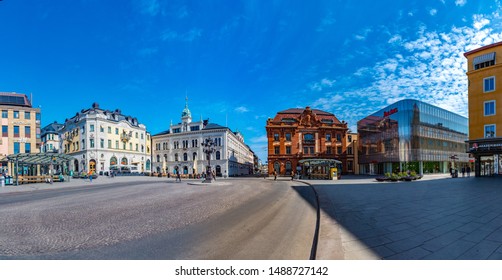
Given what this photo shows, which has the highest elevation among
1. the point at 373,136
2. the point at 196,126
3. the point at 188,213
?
the point at 196,126

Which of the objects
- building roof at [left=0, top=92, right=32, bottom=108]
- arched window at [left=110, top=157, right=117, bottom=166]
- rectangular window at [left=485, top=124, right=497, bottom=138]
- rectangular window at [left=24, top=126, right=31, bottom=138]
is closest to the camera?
rectangular window at [left=485, top=124, right=497, bottom=138]

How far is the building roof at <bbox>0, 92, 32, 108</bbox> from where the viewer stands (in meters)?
41.7

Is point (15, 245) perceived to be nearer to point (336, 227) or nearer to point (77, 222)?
point (77, 222)

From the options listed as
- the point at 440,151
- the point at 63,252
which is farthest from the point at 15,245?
the point at 440,151

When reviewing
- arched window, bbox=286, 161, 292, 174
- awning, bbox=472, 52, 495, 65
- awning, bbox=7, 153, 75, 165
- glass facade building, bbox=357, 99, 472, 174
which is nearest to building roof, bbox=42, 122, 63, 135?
awning, bbox=7, 153, 75, 165

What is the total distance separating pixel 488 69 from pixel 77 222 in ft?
125

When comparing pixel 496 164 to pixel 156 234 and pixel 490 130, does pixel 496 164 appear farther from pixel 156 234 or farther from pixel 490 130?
pixel 156 234

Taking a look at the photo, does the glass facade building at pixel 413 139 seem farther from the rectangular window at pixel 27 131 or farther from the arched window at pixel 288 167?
the rectangular window at pixel 27 131

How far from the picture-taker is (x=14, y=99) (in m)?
42.7

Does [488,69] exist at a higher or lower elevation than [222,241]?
higher

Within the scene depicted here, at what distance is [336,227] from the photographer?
6148 mm

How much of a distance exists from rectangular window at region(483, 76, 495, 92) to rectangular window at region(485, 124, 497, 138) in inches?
159

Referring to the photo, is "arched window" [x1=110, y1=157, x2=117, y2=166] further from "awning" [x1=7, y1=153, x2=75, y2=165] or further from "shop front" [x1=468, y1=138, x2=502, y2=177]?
"shop front" [x1=468, y1=138, x2=502, y2=177]

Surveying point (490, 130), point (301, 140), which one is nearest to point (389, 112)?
point (490, 130)
